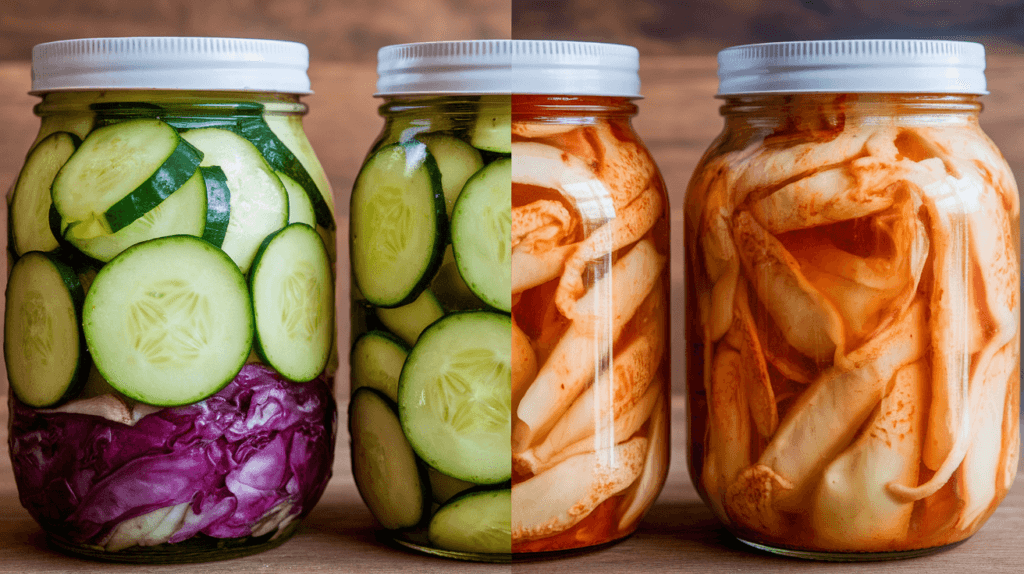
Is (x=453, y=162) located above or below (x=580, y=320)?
above

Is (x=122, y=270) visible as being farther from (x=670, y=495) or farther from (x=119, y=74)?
(x=670, y=495)

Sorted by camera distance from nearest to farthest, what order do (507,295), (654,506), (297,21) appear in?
(507,295), (654,506), (297,21)

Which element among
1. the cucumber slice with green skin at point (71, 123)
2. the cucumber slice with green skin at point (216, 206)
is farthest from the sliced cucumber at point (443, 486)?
the cucumber slice with green skin at point (71, 123)

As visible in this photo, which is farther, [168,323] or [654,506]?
[654,506]

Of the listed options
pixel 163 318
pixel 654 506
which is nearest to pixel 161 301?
pixel 163 318

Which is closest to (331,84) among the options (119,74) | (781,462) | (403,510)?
(119,74)

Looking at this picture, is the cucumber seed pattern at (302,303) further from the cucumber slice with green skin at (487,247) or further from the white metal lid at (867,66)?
the white metal lid at (867,66)

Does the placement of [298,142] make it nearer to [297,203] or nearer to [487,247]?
[297,203]
